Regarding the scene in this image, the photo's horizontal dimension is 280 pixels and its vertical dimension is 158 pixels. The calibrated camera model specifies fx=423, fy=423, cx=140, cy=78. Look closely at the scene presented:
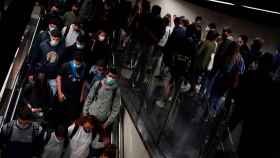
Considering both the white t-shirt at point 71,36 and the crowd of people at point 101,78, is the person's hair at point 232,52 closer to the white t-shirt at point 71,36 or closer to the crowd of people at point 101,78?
the crowd of people at point 101,78

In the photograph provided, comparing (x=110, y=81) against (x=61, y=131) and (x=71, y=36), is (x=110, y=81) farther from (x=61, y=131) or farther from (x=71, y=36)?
(x=71, y=36)

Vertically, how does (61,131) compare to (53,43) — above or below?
below

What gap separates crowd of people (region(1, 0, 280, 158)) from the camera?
6.55 meters

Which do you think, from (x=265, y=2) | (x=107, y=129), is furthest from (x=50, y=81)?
(x=265, y=2)

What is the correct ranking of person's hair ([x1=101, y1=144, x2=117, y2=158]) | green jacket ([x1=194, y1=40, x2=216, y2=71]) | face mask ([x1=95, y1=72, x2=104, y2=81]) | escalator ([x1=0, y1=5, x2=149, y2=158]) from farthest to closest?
green jacket ([x1=194, y1=40, x2=216, y2=71]) → face mask ([x1=95, y1=72, x2=104, y2=81]) → escalator ([x1=0, y1=5, x2=149, y2=158]) → person's hair ([x1=101, y1=144, x2=117, y2=158])

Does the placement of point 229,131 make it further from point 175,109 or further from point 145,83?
point 145,83

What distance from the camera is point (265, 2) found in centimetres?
981

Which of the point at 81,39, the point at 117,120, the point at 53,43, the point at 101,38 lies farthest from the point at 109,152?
the point at 101,38

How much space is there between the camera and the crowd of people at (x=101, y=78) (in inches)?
258

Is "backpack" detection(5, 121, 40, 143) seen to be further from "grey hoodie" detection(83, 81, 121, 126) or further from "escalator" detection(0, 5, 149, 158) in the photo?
"grey hoodie" detection(83, 81, 121, 126)

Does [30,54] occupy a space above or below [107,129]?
above

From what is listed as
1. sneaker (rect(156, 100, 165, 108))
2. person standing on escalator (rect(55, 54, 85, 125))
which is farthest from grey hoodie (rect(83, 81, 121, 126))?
sneaker (rect(156, 100, 165, 108))

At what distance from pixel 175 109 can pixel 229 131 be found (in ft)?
6.16

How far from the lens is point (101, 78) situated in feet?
28.3
